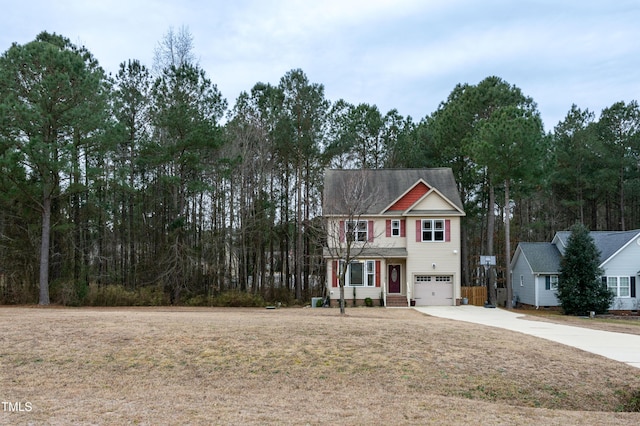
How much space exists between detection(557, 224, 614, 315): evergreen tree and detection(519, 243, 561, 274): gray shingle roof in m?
2.49

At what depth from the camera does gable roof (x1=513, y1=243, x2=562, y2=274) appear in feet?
107

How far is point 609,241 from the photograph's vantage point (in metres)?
32.9

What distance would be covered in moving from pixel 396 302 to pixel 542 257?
10.6 m

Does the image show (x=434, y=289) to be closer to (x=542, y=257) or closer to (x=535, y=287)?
(x=535, y=287)

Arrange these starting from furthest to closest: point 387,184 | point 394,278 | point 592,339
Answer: point 387,184 → point 394,278 → point 592,339

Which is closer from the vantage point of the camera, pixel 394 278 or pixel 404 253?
pixel 404 253

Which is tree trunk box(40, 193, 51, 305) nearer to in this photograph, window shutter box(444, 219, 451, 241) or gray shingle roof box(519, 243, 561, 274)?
window shutter box(444, 219, 451, 241)

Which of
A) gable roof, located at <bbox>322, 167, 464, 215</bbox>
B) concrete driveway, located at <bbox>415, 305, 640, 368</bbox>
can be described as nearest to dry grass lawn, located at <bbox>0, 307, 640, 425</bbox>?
concrete driveway, located at <bbox>415, 305, 640, 368</bbox>

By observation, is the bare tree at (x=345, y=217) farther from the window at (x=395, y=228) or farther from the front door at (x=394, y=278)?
the front door at (x=394, y=278)

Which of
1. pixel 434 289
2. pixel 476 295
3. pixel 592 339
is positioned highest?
pixel 434 289

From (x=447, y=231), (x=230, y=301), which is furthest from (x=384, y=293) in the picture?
(x=230, y=301)

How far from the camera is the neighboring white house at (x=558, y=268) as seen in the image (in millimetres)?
31219

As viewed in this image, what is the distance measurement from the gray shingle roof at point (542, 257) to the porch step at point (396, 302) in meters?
8.71

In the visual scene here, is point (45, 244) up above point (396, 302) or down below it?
above
